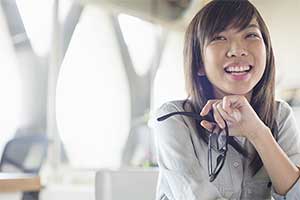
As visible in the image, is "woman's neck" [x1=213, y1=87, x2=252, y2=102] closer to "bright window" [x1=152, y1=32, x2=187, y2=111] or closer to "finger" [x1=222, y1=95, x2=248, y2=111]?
"finger" [x1=222, y1=95, x2=248, y2=111]

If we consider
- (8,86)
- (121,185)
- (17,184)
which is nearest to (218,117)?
(121,185)

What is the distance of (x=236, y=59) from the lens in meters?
0.68

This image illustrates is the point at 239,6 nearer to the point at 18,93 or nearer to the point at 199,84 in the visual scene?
the point at 199,84

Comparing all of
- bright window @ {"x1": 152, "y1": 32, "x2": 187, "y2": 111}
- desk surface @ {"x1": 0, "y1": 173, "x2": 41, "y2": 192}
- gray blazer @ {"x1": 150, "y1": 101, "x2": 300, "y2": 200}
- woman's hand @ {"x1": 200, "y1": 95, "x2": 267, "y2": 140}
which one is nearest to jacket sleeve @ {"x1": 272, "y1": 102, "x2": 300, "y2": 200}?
gray blazer @ {"x1": 150, "y1": 101, "x2": 300, "y2": 200}

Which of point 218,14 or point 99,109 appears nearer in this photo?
point 218,14

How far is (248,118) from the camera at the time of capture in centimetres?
67

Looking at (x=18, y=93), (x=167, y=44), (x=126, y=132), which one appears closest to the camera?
(x=18, y=93)

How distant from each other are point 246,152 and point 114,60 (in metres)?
2.85

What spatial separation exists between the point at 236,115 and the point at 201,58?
13 centimetres

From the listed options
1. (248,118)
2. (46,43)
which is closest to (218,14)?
(248,118)

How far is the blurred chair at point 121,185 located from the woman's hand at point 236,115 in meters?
0.18

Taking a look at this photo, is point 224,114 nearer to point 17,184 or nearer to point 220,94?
point 220,94

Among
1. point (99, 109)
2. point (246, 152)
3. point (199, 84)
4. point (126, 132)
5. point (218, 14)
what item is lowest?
point (126, 132)

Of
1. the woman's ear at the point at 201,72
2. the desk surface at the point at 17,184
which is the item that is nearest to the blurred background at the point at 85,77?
the desk surface at the point at 17,184
